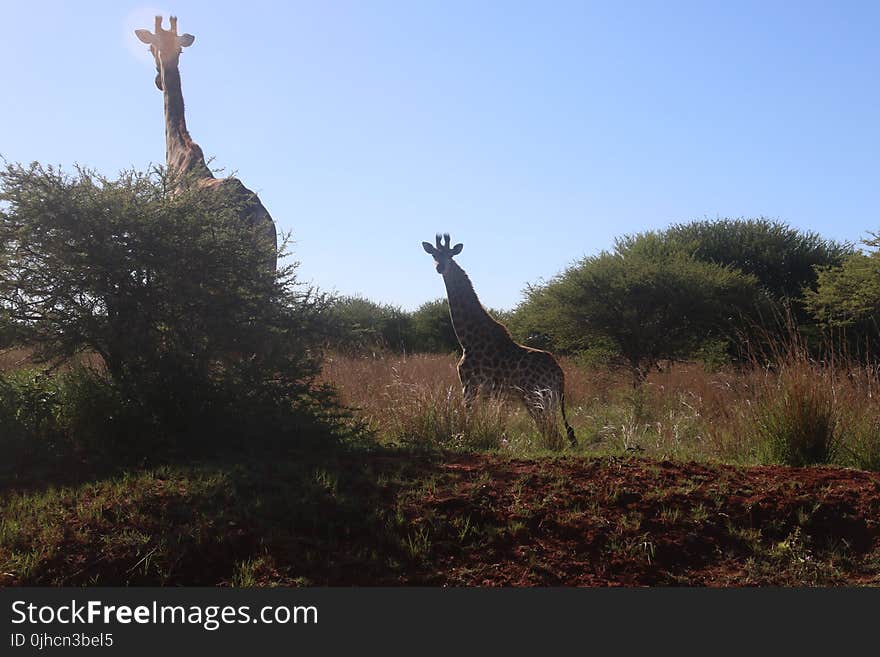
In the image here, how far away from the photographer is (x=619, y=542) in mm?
4480

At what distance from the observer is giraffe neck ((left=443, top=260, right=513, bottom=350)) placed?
10.3 m

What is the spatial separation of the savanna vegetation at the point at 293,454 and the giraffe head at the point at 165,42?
8.45 meters

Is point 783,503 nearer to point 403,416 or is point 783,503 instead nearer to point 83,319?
point 403,416

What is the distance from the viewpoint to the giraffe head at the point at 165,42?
1535cm

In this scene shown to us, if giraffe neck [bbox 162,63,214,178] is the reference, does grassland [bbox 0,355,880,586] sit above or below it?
below

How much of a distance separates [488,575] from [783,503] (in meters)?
2.16

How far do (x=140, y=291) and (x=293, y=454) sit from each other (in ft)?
6.77

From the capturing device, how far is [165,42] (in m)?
15.5

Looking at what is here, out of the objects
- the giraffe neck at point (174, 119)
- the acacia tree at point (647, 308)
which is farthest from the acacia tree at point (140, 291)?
the acacia tree at point (647, 308)

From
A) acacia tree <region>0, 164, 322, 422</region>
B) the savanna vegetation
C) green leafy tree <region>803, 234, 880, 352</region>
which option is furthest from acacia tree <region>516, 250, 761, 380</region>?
acacia tree <region>0, 164, 322, 422</region>

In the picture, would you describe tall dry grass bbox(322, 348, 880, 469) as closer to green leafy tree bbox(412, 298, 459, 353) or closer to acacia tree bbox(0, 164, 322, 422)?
acacia tree bbox(0, 164, 322, 422)

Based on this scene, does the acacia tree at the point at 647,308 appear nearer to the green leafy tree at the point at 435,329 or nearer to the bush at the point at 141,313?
the green leafy tree at the point at 435,329

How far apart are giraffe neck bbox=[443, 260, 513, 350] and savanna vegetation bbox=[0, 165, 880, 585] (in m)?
1.31

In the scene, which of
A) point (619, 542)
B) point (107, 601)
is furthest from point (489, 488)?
point (107, 601)
